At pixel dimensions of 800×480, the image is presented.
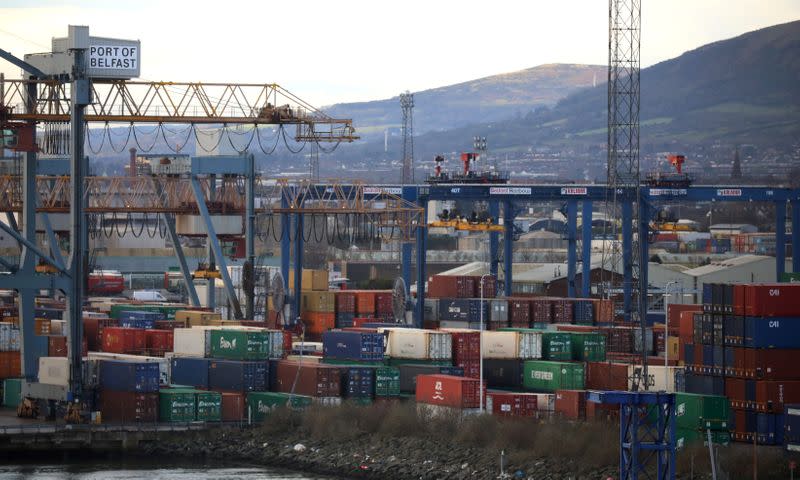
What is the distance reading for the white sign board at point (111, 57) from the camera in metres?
56.2

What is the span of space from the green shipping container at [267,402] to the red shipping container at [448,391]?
433 centimetres

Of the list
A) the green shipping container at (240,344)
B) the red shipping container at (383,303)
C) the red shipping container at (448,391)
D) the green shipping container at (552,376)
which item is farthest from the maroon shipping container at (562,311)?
the green shipping container at (240,344)

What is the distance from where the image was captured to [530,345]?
60.2 meters

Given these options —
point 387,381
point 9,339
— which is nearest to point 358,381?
point 387,381

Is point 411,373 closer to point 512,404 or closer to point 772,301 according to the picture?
point 512,404

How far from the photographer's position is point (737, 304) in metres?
48.4

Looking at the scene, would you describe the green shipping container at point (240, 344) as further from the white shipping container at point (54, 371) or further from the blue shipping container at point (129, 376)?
the white shipping container at point (54, 371)

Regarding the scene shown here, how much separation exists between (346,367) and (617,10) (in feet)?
62.3

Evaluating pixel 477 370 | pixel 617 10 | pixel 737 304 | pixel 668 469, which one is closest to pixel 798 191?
pixel 617 10

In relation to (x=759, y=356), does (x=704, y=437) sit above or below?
below

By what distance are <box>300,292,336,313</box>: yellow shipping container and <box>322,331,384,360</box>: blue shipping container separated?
1745 centimetres

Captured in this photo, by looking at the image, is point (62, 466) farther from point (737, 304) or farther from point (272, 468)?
point (737, 304)

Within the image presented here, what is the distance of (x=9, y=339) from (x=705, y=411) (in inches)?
1093

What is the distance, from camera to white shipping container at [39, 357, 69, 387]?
5566cm
